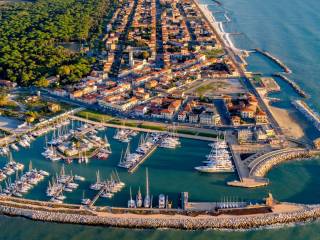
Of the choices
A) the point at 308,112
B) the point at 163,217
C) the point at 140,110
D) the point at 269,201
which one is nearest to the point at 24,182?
the point at 163,217

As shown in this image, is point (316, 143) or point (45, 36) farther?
point (45, 36)

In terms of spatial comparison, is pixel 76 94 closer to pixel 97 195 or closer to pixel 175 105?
pixel 175 105

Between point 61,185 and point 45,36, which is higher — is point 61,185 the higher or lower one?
the lower one

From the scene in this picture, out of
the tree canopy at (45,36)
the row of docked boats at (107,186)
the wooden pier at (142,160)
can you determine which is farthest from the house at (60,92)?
the row of docked boats at (107,186)

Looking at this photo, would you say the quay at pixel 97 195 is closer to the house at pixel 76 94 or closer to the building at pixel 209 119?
the building at pixel 209 119

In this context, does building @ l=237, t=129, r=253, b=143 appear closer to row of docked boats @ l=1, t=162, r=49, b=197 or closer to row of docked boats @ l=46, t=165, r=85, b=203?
row of docked boats @ l=46, t=165, r=85, b=203

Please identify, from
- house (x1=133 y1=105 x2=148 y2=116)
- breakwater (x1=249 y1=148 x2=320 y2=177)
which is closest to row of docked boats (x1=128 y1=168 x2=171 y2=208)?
breakwater (x1=249 y1=148 x2=320 y2=177)

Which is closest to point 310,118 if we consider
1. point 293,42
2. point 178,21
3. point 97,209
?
point 97,209
